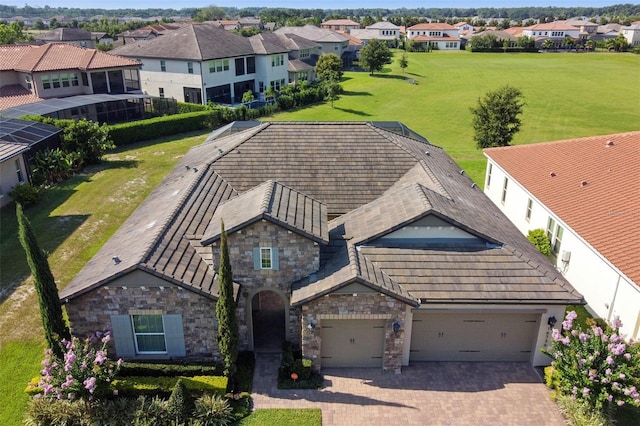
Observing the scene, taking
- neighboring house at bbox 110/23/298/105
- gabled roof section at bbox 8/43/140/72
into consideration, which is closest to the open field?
neighboring house at bbox 110/23/298/105

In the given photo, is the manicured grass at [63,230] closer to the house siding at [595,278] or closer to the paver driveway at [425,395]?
the paver driveway at [425,395]

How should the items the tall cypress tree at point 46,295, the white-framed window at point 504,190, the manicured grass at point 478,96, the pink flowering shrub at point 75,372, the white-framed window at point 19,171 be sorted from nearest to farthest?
the pink flowering shrub at point 75,372 → the tall cypress tree at point 46,295 → the white-framed window at point 504,190 → the white-framed window at point 19,171 → the manicured grass at point 478,96

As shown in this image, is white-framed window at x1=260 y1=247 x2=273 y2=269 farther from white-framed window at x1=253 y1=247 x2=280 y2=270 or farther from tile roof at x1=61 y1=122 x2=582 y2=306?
tile roof at x1=61 y1=122 x2=582 y2=306

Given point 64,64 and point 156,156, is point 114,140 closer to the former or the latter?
point 156,156

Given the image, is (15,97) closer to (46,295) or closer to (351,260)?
(46,295)

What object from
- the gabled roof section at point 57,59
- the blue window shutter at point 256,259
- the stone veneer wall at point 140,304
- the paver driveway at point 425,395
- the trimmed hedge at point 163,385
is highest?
the gabled roof section at point 57,59

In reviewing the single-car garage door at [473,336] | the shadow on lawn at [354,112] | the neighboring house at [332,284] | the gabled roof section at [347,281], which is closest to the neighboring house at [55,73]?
the shadow on lawn at [354,112]

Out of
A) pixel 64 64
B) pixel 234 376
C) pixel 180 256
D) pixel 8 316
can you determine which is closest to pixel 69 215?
pixel 8 316
